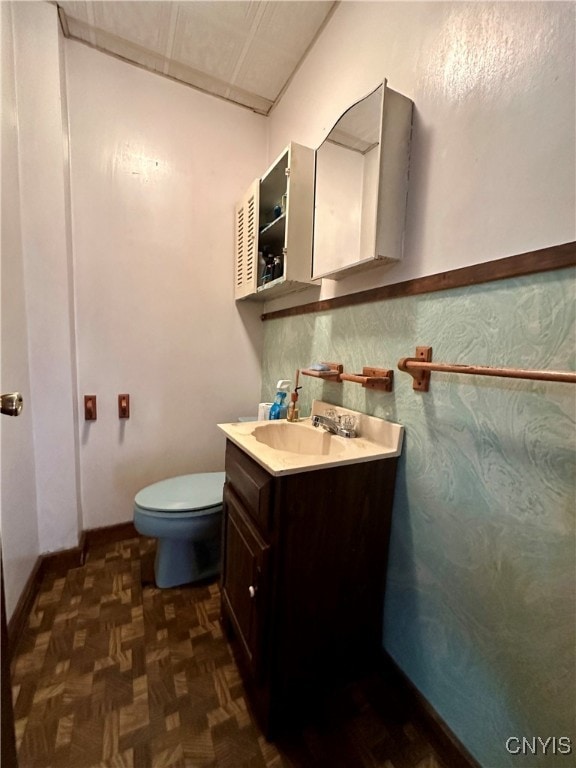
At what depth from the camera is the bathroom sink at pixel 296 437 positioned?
1217mm

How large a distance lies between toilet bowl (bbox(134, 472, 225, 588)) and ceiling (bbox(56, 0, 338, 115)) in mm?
2119

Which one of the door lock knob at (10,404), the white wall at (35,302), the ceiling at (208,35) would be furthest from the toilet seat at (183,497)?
the ceiling at (208,35)

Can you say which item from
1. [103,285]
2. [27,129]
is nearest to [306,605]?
[103,285]

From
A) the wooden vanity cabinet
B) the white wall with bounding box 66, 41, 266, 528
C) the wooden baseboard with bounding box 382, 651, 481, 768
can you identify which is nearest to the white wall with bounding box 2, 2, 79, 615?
the white wall with bounding box 66, 41, 266, 528

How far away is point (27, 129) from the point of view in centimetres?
132

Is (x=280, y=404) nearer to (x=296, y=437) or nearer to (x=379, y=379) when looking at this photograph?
(x=296, y=437)

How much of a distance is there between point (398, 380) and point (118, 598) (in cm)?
153

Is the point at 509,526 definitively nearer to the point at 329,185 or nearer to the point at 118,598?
the point at 329,185

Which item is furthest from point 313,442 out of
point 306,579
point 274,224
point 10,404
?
point 274,224

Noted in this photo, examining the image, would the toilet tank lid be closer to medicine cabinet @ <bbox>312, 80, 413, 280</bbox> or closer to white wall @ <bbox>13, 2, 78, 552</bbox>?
white wall @ <bbox>13, 2, 78, 552</bbox>

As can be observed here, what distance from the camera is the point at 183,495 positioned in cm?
145

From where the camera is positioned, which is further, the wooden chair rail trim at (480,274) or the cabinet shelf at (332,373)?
the cabinet shelf at (332,373)

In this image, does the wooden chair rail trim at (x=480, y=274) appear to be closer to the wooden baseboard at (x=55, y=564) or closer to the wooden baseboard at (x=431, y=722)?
the wooden baseboard at (x=431, y=722)

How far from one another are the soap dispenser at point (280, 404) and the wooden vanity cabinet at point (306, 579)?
1.31 ft
